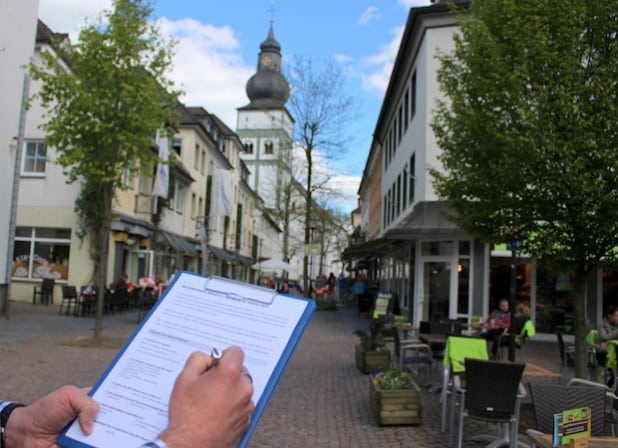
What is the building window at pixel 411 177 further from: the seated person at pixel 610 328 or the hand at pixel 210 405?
the hand at pixel 210 405

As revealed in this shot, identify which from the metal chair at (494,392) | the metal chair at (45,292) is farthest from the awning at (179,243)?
the metal chair at (494,392)

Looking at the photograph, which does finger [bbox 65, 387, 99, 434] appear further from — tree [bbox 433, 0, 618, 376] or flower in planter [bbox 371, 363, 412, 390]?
tree [bbox 433, 0, 618, 376]

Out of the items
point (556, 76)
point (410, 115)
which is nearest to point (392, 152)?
point (410, 115)

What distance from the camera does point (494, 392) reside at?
18.2ft

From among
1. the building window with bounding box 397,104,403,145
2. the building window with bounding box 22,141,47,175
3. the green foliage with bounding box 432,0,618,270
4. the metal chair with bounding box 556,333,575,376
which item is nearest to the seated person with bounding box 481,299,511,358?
the metal chair with bounding box 556,333,575,376

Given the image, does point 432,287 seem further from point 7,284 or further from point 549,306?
point 7,284

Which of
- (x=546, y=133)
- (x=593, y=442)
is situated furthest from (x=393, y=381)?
(x=593, y=442)

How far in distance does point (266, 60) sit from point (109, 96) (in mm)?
81097

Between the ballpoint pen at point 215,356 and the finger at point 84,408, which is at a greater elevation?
A: the ballpoint pen at point 215,356

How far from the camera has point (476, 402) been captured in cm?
560

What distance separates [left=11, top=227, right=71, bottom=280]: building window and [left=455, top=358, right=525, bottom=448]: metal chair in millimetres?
19857

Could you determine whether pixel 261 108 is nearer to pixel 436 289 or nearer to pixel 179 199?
pixel 179 199

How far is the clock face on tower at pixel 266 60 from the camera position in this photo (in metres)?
90.2

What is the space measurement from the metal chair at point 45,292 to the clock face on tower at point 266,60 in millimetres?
Result: 73049
